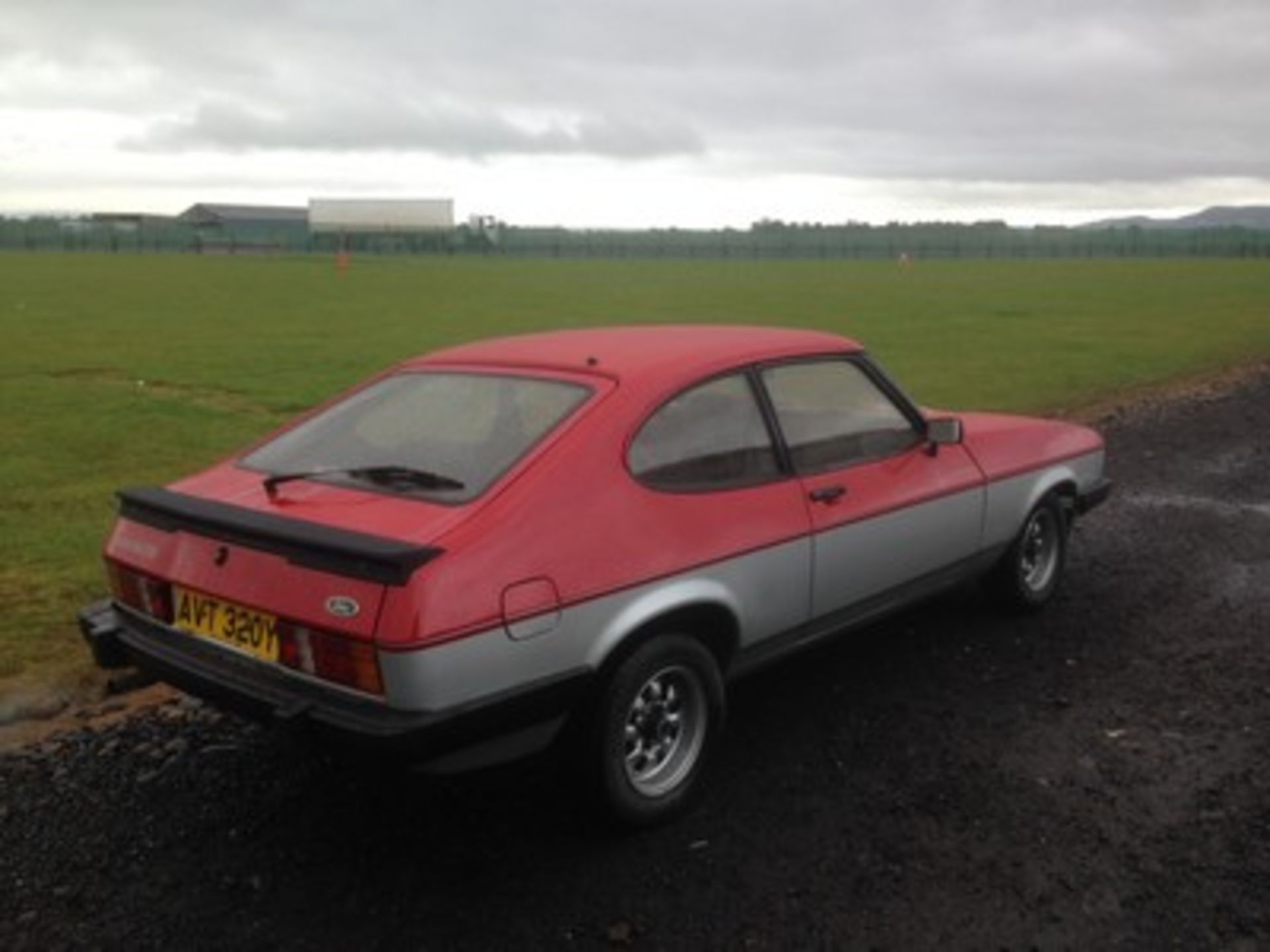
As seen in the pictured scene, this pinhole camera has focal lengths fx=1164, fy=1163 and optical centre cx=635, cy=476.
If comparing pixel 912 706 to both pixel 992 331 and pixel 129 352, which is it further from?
pixel 992 331

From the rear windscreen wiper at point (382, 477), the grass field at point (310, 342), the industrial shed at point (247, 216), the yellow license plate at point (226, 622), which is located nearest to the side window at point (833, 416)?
the rear windscreen wiper at point (382, 477)

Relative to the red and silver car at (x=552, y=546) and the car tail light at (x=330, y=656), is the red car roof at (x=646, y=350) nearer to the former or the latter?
the red and silver car at (x=552, y=546)

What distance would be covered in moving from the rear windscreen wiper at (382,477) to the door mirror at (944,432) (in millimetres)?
2130

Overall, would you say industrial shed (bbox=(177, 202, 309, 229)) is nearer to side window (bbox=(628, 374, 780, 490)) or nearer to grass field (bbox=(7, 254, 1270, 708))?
grass field (bbox=(7, 254, 1270, 708))

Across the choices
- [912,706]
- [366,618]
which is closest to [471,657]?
[366,618]

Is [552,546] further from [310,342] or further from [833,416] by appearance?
[310,342]

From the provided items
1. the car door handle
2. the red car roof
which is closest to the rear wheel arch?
the car door handle

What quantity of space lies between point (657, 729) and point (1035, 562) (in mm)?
2681

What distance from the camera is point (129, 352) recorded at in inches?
674

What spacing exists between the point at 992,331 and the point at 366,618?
19.6m

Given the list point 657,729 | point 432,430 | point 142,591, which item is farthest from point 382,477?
point 657,729

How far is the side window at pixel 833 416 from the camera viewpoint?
417cm

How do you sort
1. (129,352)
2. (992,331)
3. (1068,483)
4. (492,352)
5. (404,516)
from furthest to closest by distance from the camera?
(992,331) → (129,352) → (1068,483) → (492,352) → (404,516)

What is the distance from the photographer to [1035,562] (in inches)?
219
